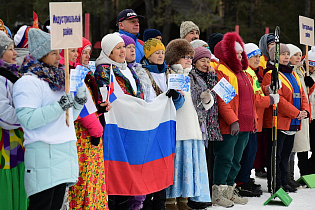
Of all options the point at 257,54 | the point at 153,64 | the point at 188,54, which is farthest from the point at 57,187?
the point at 257,54

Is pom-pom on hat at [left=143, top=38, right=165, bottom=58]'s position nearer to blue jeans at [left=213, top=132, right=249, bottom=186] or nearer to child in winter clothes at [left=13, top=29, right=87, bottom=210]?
blue jeans at [left=213, top=132, right=249, bottom=186]

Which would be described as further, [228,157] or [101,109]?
[228,157]

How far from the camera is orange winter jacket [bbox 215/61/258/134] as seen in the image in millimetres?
6605

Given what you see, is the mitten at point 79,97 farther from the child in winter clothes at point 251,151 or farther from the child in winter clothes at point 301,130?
the child in winter clothes at point 301,130

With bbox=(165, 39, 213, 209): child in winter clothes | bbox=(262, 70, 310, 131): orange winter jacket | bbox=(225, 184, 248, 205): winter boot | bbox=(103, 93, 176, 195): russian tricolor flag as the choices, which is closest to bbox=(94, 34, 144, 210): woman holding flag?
bbox=(103, 93, 176, 195): russian tricolor flag

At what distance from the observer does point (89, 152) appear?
5.02 metres

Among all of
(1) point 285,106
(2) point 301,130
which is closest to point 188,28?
(1) point 285,106

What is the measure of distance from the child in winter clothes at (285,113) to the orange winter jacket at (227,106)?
3.28ft

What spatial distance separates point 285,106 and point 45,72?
4287 millimetres

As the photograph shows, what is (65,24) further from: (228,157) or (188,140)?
(228,157)

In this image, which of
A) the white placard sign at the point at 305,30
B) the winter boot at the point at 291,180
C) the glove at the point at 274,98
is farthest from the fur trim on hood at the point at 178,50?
the winter boot at the point at 291,180

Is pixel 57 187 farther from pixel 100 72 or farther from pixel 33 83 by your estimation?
pixel 100 72

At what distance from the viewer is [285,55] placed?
7.66 meters

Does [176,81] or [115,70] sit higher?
[115,70]
